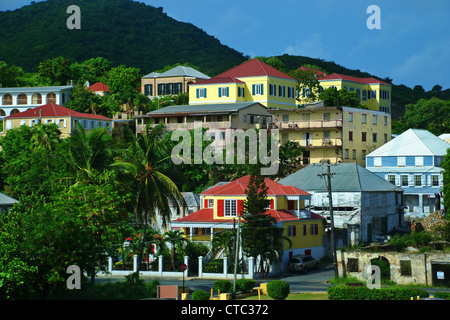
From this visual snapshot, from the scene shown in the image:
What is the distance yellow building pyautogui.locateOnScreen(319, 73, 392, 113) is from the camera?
132 m

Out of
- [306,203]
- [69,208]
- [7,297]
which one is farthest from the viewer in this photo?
[306,203]

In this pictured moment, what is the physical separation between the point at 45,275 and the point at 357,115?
69.9 m

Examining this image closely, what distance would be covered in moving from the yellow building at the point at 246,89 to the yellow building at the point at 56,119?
1569 centimetres

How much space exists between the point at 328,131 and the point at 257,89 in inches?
628

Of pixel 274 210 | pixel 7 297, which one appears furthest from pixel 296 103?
pixel 7 297

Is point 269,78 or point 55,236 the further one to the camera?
point 269,78

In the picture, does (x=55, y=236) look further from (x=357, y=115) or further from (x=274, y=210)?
(x=357, y=115)

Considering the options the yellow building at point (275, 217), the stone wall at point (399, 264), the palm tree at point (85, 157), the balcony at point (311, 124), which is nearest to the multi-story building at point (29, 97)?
the balcony at point (311, 124)

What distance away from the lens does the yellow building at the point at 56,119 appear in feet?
381

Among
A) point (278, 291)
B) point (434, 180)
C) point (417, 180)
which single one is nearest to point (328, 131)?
point (417, 180)

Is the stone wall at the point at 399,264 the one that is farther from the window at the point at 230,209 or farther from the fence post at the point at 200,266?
the window at the point at 230,209

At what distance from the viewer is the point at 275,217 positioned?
6950 cm

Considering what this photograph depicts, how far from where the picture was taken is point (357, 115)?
108375 millimetres

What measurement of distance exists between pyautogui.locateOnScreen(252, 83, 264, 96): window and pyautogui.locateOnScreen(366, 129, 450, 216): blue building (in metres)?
22.9
